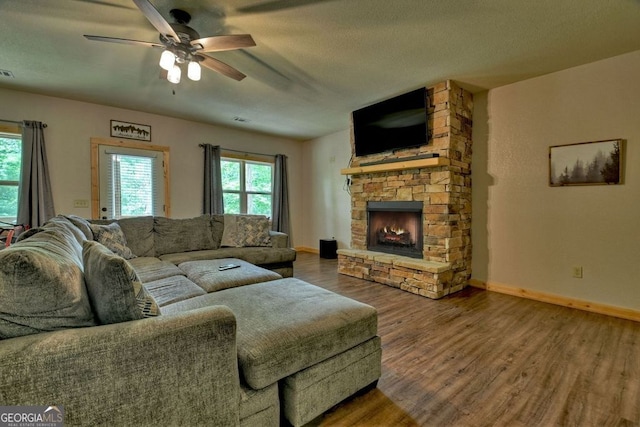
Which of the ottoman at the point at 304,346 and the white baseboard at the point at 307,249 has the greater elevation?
the ottoman at the point at 304,346

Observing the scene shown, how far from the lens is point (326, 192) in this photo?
6105 millimetres

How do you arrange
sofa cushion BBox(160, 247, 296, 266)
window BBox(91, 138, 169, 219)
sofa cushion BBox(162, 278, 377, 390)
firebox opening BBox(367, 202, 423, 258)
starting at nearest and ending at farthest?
sofa cushion BBox(162, 278, 377, 390) < sofa cushion BBox(160, 247, 296, 266) < firebox opening BBox(367, 202, 423, 258) < window BBox(91, 138, 169, 219)

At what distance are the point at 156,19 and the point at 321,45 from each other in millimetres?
1343

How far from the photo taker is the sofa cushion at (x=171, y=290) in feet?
5.95

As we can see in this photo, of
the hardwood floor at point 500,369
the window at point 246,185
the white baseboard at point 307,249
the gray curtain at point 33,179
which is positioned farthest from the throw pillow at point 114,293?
the white baseboard at point 307,249

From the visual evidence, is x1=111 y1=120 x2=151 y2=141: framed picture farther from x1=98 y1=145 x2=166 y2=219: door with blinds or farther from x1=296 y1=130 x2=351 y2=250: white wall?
x1=296 y1=130 x2=351 y2=250: white wall

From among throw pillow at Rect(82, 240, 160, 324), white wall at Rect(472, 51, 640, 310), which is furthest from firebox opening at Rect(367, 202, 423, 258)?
throw pillow at Rect(82, 240, 160, 324)

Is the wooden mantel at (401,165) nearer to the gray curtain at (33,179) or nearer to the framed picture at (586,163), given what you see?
the framed picture at (586,163)

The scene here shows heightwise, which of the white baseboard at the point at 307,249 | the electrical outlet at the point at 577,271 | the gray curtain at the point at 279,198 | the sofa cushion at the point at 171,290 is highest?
the gray curtain at the point at 279,198

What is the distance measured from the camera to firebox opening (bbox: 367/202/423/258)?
3.79 metres

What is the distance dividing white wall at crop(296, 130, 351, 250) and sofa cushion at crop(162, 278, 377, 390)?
3.92 m

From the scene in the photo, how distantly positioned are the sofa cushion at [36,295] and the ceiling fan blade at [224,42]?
1.80 metres

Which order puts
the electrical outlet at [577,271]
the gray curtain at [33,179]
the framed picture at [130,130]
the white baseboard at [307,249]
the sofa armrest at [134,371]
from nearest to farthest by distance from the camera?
1. the sofa armrest at [134,371]
2. the electrical outlet at [577,271]
3. the gray curtain at [33,179]
4. the framed picture at [130,130]
5. the white baseboard at [307,249]

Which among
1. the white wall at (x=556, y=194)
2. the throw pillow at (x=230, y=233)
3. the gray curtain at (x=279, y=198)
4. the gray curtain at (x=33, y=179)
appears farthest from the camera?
the gray curtain at (x=279, y=198)
